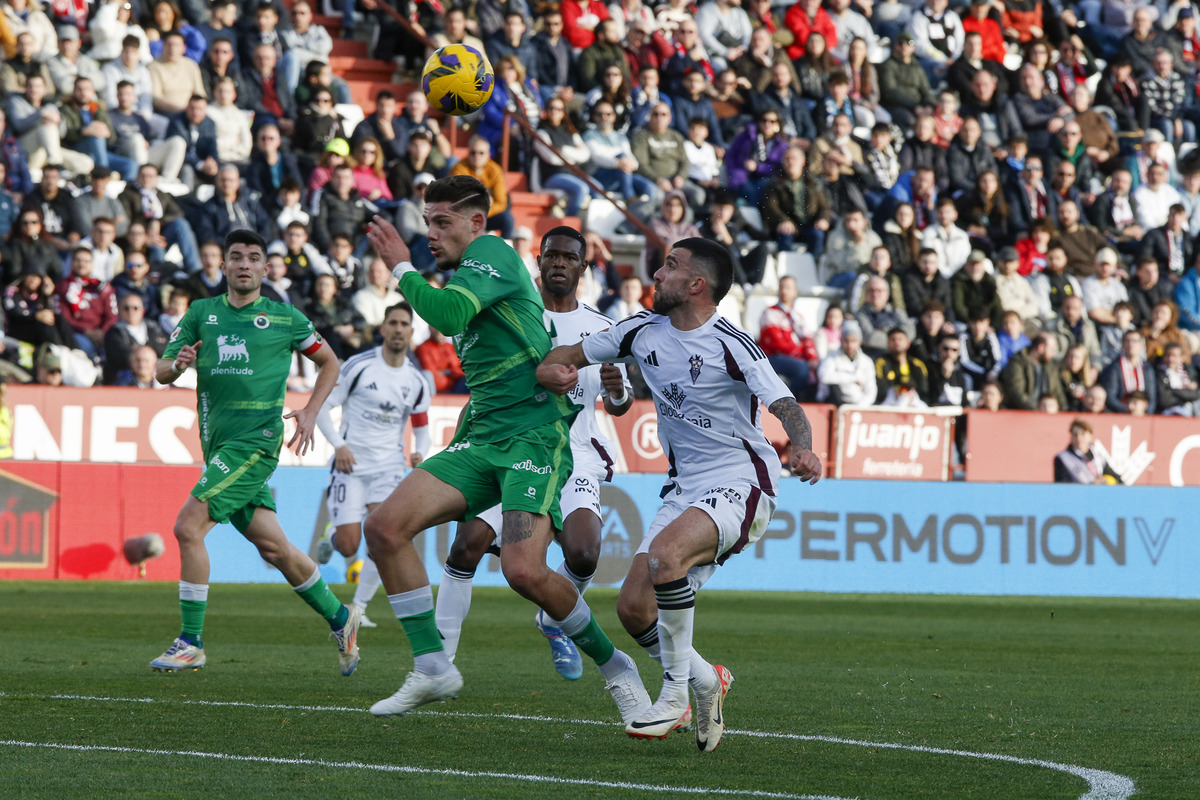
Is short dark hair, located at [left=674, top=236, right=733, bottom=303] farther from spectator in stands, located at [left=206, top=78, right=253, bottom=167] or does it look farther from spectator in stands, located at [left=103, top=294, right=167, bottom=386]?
spectator in stands, located at [left=206, top=78, right=253, bottom=167]

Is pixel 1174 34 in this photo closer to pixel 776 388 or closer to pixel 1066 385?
pixel 1066 385

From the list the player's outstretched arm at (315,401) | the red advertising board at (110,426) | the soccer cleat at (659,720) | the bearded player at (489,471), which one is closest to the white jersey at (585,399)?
the player's outstretched arm at (315,401)

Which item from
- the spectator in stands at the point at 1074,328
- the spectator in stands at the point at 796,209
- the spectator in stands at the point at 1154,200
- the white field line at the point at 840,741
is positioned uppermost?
the spectator in stands at the point at 1154,200

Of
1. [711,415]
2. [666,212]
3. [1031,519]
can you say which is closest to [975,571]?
[1031,519]

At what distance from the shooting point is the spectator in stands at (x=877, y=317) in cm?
2220

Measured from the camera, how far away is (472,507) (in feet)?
24.9

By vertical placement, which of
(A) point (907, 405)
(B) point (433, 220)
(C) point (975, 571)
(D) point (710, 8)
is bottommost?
(C) point (975, 571)

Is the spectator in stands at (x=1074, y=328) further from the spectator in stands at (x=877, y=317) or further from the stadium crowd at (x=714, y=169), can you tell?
the spectator in stands at (x=877, y=317)

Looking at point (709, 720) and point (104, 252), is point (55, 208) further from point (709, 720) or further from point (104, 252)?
point (709, 720)

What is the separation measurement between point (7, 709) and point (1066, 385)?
17351mm

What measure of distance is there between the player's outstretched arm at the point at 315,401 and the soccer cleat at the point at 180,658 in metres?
1.29

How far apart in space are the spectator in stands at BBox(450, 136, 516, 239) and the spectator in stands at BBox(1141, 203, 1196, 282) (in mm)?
9686

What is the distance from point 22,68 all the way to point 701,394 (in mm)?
15260

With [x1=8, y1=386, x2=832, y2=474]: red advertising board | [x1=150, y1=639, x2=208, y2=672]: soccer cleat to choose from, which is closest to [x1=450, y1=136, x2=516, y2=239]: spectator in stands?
[x1=8, y1=386, x2=832, y2=474]: red advertising board
